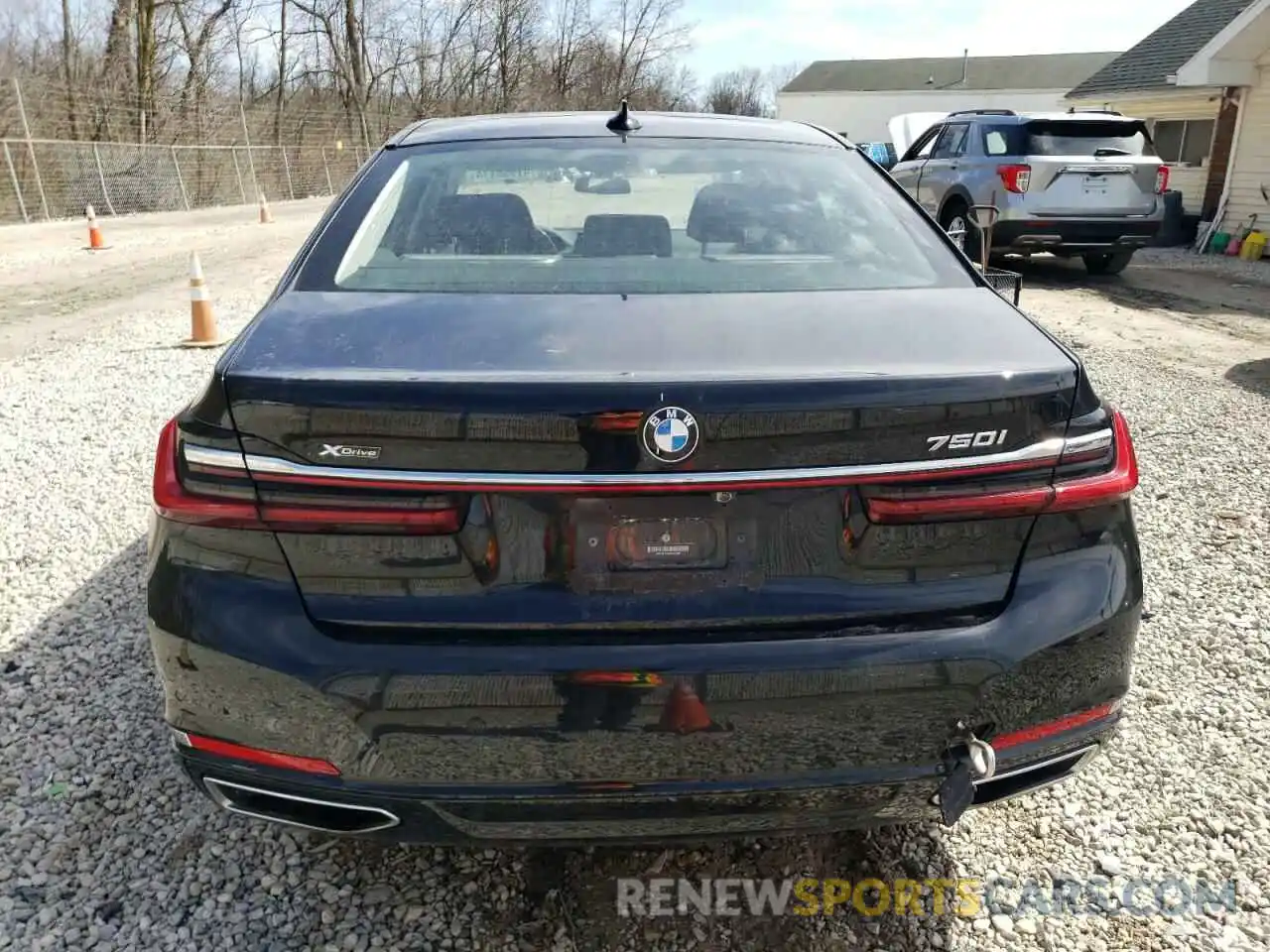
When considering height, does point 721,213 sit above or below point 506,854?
above

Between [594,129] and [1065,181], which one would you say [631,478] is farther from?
[1065,181]

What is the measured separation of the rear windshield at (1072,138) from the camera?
11531mm

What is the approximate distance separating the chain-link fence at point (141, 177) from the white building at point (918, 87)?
135 ft

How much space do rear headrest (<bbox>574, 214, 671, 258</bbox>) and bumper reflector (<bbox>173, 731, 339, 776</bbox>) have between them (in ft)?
4.43

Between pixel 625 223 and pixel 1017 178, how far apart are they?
32.8ft

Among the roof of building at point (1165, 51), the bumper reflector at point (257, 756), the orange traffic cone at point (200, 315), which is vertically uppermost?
the roof of building at point (1165, 51)

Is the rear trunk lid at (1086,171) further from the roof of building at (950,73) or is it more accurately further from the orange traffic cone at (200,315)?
the roof of building at (950,73)

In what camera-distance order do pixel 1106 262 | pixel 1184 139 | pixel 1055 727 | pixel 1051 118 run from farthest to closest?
Answer: pixel 1184 139 → pixel 1106 262 → pixel 1051 118 → pixel 1055 727

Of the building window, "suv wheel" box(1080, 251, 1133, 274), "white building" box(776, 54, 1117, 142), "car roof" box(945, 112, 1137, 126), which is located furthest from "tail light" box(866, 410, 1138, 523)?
"white building" box(776, 54, 1117, 142)

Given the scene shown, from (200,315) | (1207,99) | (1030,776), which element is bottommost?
(200,315)

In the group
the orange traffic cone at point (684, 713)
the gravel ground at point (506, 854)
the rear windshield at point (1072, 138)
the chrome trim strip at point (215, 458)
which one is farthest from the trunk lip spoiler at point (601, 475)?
the rear windshield at point (1072, 138)

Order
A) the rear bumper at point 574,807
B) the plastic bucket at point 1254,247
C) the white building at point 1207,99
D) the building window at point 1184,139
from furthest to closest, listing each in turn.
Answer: the building window at point 1184,139 < the white building at point 1207,99 < the plastic bucket at point 1254,247 < the rear bumper at point 574,807

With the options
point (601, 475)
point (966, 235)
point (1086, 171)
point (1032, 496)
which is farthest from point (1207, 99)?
point (601, 475)

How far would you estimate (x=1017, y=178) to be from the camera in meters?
11.2
